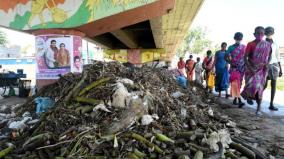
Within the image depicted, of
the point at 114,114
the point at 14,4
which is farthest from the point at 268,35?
the point at 14,4

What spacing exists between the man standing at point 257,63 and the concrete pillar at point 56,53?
591 cm

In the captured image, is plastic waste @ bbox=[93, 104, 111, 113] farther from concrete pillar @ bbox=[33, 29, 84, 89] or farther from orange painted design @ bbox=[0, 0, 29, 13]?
orange painted design @ bbox=[0, 0, 29, 13]

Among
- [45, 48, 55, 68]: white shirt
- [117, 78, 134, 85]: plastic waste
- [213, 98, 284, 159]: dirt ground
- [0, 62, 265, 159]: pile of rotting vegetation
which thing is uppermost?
[45, 48, 55, 68]: white shirt

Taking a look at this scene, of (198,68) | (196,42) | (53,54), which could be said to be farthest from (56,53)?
(196,42)

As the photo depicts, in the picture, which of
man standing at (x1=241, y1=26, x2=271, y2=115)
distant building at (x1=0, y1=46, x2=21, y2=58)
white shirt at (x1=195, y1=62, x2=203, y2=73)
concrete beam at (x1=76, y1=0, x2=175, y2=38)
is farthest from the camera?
distant building at (x1=0, y1=46, x2=21, y2=58)

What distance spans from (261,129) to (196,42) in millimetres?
69205

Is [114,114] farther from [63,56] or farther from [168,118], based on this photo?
[63,56]

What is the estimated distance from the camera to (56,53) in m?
12.2

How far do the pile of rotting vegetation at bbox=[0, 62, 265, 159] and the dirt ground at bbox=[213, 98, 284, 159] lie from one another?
14.3 inches

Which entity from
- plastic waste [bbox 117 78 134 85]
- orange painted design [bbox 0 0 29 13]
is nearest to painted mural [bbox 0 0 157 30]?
orange painted design [bbox 0 0 29 13]

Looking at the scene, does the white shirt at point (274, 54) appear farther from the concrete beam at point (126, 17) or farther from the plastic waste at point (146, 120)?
the concrete beam at point (126, 17)

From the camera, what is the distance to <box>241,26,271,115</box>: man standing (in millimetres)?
8500

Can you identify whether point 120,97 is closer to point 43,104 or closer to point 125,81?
point 125,81

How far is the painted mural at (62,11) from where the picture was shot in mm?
12031
